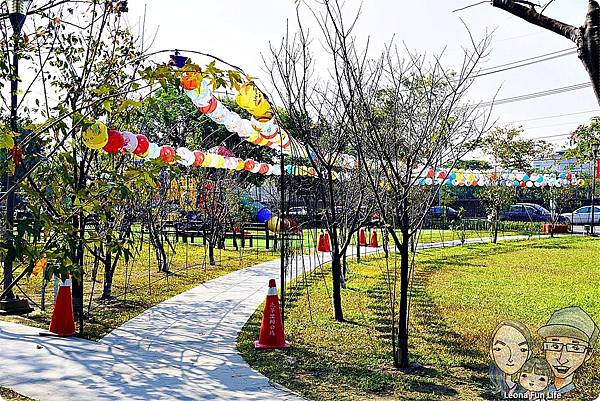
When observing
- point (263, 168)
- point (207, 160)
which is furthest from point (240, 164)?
point (263, 168)

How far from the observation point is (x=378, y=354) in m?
6.71

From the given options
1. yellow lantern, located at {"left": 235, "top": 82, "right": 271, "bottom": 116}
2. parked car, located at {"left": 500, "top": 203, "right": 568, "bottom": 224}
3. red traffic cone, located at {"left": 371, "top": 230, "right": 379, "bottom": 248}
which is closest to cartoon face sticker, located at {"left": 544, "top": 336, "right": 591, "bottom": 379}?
yellow lantern, located at {"left": 235, "top": 82, "right": 271, "bottom": 116}

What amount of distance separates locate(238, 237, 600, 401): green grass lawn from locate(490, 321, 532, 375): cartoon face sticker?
104cm

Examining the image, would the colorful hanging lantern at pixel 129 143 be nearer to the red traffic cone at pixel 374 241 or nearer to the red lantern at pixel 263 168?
the red lantern at pixel 263 168

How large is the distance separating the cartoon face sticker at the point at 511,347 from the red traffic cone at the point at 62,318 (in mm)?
5005

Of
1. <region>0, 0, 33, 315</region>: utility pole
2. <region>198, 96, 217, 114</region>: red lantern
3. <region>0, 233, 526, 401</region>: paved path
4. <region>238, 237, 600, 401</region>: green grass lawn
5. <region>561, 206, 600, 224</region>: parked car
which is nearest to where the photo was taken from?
<region>0, 0, 33, 315</region>: utility pole

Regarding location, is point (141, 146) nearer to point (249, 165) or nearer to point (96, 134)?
point (96, 134)

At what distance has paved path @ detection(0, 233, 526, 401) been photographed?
17.6 ft

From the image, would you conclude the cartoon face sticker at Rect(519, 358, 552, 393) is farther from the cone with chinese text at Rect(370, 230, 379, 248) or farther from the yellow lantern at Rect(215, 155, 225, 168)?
the cone with chinese text at Rect(370, 230, 379, 248)

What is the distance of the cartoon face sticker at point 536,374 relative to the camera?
432 centimetres

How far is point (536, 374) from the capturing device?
4.34 metres

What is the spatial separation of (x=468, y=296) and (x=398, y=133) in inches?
175

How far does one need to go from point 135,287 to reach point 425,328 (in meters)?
Result: 5.85

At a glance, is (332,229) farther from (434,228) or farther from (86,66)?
(434,228)
